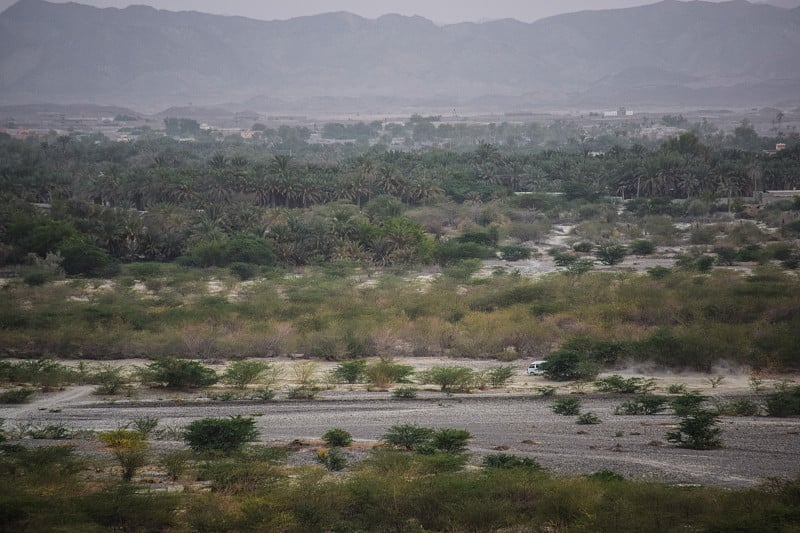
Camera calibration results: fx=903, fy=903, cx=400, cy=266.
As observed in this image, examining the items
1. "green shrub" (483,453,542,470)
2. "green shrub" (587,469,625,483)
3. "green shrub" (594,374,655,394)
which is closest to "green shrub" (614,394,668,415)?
"green shrub" (594,374,655,394)

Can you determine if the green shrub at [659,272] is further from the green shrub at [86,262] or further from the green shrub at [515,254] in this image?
the green shrub at [86,262]

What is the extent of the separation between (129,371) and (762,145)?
459 ft

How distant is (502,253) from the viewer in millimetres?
66625

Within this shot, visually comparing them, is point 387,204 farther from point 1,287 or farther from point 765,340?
point 765,340

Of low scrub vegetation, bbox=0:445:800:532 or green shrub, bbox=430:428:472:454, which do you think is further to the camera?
green shrub, bbox=430:428:472:454

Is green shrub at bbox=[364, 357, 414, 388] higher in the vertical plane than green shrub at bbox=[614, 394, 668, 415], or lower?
lower

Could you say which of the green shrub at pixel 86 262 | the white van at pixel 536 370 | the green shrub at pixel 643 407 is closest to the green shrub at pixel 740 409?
the green shrub at pixel 643 407

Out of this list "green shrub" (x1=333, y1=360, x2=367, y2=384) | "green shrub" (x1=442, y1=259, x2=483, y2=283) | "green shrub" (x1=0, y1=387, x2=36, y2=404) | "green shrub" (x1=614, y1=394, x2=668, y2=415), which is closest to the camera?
"green shrub" (x1=614, y1=394, x2=668, y2=415)

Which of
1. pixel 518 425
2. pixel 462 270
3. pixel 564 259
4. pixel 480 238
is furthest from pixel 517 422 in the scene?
pixel 480 238

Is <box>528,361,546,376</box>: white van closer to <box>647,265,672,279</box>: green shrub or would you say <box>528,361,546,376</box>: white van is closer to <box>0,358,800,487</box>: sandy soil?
<box>0,358,800,487</box>: sandy soil

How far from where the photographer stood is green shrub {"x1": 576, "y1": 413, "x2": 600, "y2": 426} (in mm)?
27469

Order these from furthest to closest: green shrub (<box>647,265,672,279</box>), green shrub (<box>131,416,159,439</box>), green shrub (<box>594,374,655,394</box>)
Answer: green shrub (<box>647,265,672,279</box>) < green shrub (<box>594,374,655,394</box>) < green shrub (<box>131,416,159,439</box>)

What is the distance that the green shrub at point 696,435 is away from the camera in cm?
2462

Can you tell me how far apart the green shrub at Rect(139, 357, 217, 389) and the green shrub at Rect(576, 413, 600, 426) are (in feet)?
45.5
